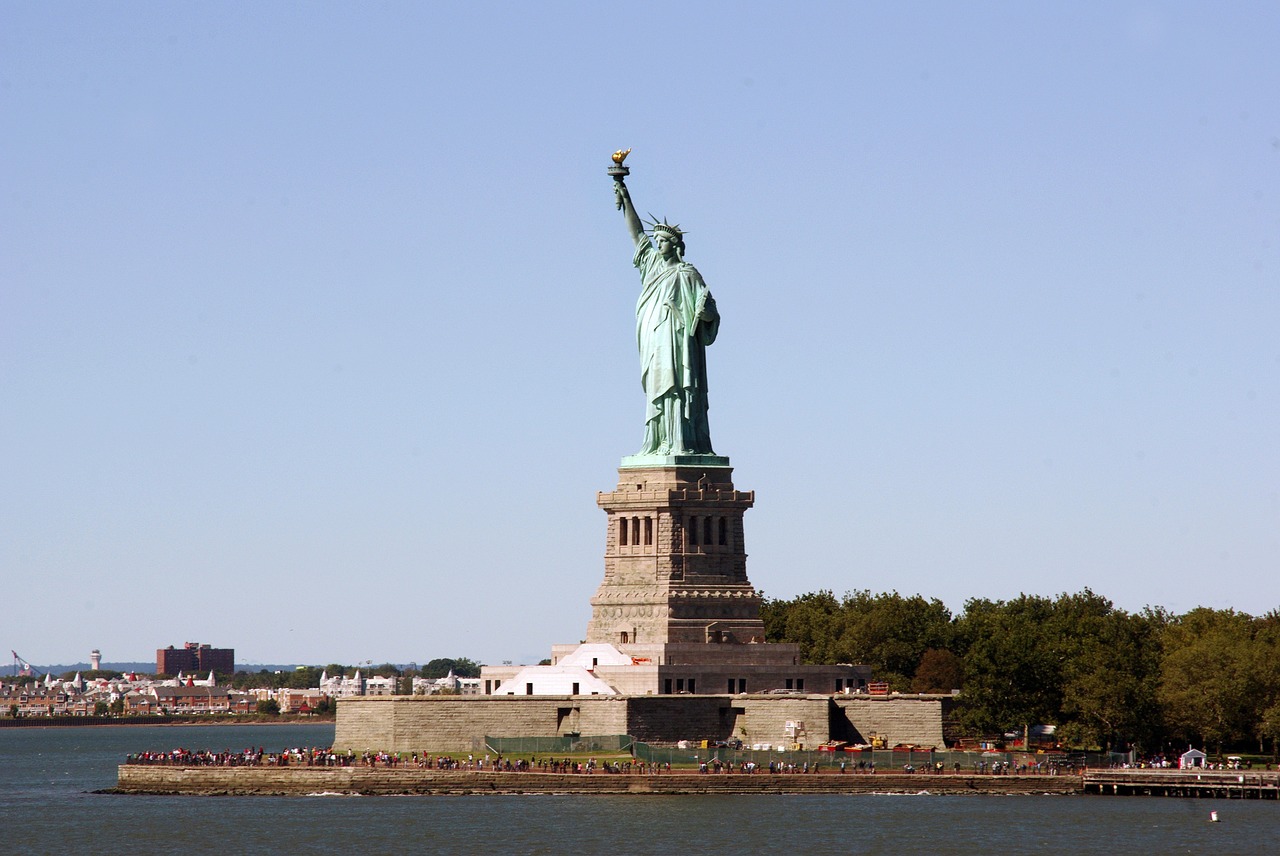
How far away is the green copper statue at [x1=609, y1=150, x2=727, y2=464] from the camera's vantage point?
341 ft

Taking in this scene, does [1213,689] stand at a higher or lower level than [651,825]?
higher

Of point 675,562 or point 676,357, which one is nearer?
point 675,562

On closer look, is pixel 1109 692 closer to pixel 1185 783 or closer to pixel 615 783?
pixel 1185 783

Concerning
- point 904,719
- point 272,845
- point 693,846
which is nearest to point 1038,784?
point 904,719

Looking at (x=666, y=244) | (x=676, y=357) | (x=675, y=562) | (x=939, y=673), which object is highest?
(x=666, y=244)

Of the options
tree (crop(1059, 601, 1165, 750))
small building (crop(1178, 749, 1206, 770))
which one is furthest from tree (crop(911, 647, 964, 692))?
small building (crop(1178, 749, 1206, 770))

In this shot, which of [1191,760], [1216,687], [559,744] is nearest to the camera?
[559,744]

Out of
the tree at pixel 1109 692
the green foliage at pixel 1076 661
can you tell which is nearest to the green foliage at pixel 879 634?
the green foliage at pixel 1076 661

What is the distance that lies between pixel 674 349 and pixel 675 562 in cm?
944

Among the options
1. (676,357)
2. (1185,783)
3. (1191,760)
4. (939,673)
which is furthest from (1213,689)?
(676,357)

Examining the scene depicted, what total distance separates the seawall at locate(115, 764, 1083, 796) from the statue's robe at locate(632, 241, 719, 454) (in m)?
16.9

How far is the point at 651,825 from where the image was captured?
270 feet

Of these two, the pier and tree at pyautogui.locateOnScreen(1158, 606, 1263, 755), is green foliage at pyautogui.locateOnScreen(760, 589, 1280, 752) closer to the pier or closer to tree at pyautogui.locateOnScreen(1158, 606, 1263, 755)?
tree at pyautogui.locateOnScreen(1158, 606, 1263, 755)

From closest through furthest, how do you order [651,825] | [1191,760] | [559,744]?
[651,825] < [559,744] < [1191,760]
